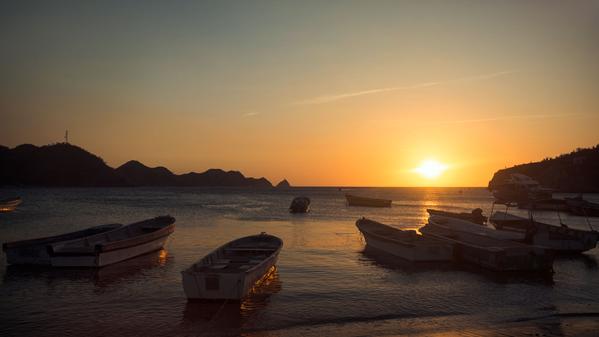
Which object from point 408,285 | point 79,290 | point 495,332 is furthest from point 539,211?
point 79,290

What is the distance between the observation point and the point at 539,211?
7612cm

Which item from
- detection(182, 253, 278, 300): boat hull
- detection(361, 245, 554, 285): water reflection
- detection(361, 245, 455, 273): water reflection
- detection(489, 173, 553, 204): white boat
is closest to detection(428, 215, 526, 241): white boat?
detection(361, 245, 554, 285): water reflection

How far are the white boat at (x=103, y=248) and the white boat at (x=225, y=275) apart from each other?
6182 millimetres

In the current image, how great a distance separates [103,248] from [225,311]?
1042cm

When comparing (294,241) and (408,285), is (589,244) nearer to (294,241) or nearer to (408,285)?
(408,285)

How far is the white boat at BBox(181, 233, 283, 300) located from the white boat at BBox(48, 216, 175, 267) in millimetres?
6182

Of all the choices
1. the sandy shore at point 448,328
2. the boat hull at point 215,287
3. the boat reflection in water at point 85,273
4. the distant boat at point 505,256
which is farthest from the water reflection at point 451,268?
the boat reflection in water at point 85,273

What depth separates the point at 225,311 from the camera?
45.3 ft

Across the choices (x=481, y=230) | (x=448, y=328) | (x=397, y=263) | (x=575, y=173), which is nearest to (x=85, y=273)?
(x=397, y=263)

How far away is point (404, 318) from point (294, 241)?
1905 centimetres

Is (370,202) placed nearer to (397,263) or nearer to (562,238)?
(562,238)

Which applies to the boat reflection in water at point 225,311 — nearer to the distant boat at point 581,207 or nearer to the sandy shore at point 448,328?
the sandy shore at point 448,328

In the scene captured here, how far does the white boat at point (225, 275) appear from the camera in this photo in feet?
47.2

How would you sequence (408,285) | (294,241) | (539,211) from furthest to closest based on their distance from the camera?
(539,211) → (294,241) → (408,285)
